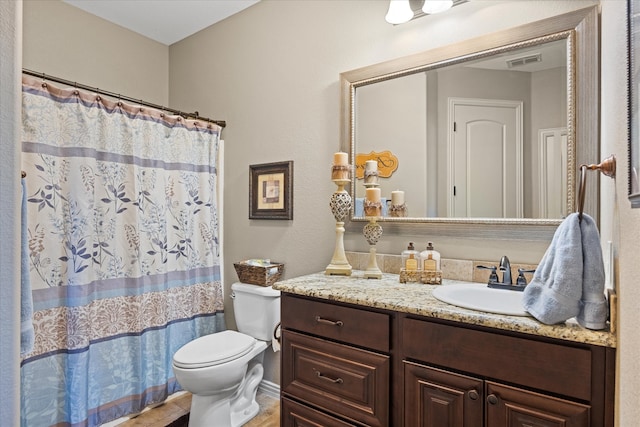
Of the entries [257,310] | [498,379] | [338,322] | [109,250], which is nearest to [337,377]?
[338,322]

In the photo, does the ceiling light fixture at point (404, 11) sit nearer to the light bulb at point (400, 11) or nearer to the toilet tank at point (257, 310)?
the light bulb at point (400, 11)

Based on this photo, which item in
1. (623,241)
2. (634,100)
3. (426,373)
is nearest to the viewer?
(634,100)

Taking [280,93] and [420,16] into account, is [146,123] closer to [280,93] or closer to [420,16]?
[280,93]

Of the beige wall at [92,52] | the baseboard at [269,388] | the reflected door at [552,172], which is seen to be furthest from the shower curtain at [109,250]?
the reflected door at [552,172]

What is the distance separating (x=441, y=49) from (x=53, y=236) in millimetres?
2184

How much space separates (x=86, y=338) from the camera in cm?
188

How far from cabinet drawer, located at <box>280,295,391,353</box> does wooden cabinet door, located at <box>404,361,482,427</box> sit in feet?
0.46

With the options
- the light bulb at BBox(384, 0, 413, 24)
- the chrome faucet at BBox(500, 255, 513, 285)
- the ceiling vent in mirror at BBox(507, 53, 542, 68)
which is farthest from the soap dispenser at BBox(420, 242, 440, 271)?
the light bulb at BBox(384, 0, 413, 24)

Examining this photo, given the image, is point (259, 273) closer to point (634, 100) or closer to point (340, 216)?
point (340, 216)

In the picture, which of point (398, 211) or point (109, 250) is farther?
point (109, 250)

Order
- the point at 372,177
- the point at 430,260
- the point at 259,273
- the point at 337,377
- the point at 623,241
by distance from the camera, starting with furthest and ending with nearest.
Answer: the point at 259,273 → the point at 372,177 → the point at 430,260 → the point at 337,377 → the point at 623,241

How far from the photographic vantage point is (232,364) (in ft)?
5.99

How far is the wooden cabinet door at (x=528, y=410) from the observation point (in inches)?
37.2

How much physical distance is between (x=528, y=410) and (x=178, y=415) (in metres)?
1.95
